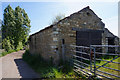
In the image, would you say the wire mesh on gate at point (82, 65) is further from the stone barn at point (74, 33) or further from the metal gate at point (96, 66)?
the stone barn at point (74, 33)

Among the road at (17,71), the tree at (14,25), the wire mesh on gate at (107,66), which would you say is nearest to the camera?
the wire mesh on gate at (107,66)

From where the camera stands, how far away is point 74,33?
20.2ft

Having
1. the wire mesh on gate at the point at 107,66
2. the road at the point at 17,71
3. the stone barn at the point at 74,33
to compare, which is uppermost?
the stone barn at the point at 74,33

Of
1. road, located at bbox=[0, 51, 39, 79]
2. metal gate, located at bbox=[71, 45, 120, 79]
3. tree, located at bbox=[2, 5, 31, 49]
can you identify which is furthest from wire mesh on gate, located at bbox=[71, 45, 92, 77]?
tree, located at bbox=[2, 5, 31, 49]

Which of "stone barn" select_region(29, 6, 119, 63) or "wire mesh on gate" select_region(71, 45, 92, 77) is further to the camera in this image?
"stone barn" select_region(29, 6, 119, 63)

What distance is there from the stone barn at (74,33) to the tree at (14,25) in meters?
14.9

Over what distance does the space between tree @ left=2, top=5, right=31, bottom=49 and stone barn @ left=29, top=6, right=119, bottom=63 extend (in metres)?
14.9

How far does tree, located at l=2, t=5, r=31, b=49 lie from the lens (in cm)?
1794

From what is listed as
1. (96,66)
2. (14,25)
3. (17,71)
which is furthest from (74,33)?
(14,25)

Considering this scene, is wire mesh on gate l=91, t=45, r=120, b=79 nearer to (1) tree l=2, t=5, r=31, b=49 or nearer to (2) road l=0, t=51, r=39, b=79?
(2) road l=0, t=51, r=39, b=79

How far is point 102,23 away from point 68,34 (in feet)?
13.7

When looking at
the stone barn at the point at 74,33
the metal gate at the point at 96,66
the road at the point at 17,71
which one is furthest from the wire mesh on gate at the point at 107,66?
the road at the point at 17,71

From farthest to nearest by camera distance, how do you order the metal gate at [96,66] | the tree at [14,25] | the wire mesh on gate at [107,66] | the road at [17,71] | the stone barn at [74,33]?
the tree at [14,25], the stone barn at [74,33], the road at [17,71], the metal gate at [96,66], the wire mesh on gate at [107,66]

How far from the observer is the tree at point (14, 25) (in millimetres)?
17938
